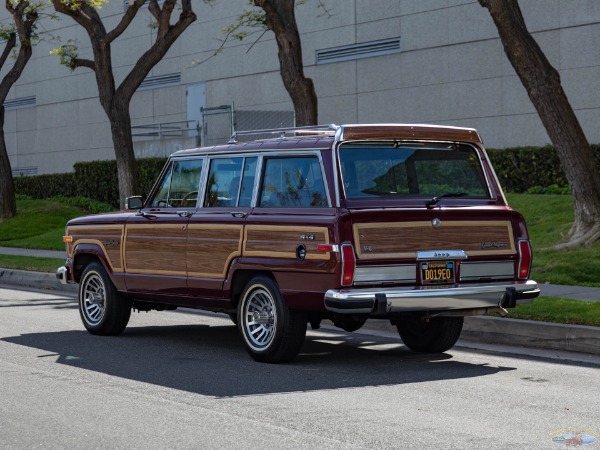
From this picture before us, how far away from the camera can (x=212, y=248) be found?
37.5 ft

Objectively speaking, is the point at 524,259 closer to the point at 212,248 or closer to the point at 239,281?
the point at 239,281

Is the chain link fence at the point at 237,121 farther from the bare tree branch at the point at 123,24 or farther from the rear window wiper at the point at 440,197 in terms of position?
the rear window wiper at the point at 440,197

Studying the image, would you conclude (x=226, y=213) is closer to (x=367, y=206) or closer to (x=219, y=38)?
(x=367, y=206)

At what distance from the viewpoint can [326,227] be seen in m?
10.1

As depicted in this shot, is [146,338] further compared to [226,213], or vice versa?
[146,338]

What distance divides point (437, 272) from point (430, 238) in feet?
1.03

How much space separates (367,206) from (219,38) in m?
29.4

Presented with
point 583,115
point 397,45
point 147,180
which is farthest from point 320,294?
point 147,180

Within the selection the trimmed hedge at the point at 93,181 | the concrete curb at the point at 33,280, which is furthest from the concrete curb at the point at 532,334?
the trimmed hedge at the point at 93,181

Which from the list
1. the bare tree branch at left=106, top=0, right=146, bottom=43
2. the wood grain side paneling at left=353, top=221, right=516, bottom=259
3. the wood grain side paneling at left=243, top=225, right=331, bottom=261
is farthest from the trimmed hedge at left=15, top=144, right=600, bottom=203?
the wood grain side paneling at left=243, top=225, right=331, bottom=261

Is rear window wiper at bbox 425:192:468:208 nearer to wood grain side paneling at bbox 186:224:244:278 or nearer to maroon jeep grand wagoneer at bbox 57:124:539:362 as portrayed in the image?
maroon jeep grand wagoneer at bbox 57:124:539:362

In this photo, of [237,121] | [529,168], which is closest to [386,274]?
[529,168]

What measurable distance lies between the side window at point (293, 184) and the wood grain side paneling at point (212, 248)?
450mm

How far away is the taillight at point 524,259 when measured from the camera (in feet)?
35.8
